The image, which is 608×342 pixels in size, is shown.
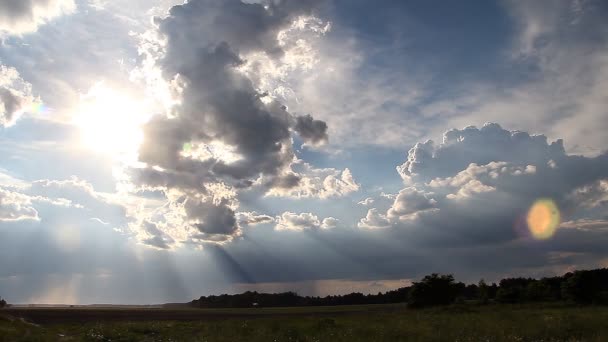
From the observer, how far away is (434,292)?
283ft

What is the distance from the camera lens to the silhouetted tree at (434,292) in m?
85.8

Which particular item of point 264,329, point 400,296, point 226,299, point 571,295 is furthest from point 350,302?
point 264,329

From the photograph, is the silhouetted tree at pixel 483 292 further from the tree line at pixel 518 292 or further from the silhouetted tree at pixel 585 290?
the silhouetted tree at pixel 585 290

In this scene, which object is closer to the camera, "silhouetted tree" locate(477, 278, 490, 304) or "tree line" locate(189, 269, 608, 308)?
"tree line" locate(189, 269, 608, 308)

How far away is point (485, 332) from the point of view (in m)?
28.6

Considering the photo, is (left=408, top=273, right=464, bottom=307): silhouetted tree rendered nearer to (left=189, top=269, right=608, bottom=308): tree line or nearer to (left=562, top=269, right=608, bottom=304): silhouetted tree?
(left=189, top=269, right=608, bottom=308): tree line

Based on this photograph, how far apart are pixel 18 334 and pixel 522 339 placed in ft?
112

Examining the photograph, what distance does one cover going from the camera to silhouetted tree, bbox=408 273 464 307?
3376 inches

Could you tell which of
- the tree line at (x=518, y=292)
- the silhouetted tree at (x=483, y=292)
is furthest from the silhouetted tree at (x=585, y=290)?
the silhouetted tree at (x=483, y=292)

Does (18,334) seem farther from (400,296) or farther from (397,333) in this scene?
(400,296)

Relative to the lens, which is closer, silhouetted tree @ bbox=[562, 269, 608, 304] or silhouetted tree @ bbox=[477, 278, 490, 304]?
silhouetted tree @ bbox=[562, 269, 608, 304]

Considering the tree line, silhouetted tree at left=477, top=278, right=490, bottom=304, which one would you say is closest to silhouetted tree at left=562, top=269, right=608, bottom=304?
the tree line

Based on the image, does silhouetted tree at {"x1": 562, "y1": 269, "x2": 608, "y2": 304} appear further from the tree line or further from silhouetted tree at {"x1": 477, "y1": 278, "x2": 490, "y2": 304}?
silhouetted tree at {"x1": 477, "y1": 278, "x2": 490, "y2": 304}

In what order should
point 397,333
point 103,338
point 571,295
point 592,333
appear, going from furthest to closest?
point 571,295 → point 103,338 → point 397,333 → point 592,333
